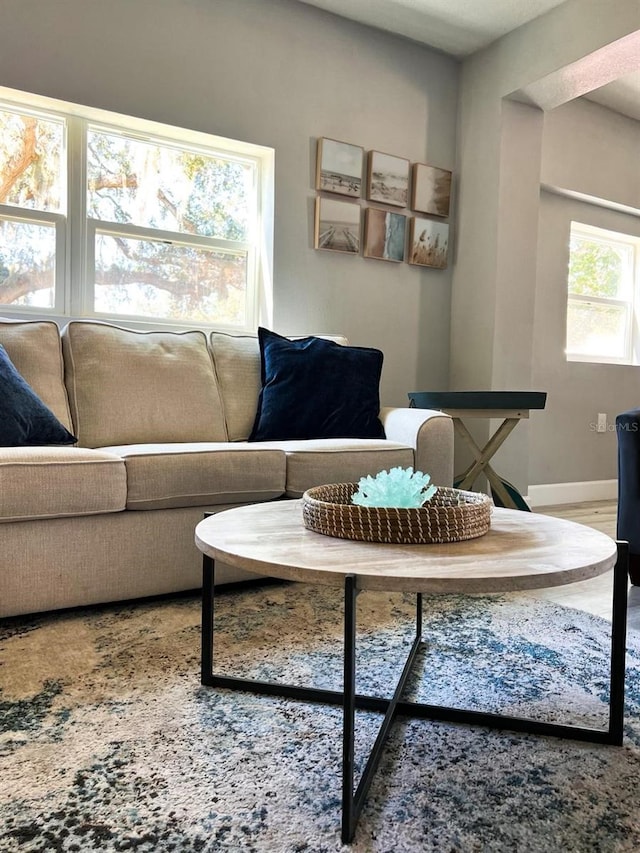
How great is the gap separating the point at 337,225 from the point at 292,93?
0.69 meters

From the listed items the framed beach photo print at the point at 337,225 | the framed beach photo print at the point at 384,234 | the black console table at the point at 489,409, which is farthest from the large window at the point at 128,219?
the black console table at the point at 489,409

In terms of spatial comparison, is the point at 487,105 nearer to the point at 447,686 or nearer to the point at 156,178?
the point at 156,178

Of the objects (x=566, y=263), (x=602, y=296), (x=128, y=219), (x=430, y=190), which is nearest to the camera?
(x=128, y=219)

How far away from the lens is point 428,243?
3.72 meters

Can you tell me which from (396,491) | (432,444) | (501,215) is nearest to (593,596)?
(432,444)

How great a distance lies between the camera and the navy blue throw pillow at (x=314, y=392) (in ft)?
8.69

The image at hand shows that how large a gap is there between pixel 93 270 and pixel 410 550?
2.37 metres

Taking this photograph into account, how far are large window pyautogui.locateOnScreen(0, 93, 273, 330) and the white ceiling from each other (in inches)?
36.3

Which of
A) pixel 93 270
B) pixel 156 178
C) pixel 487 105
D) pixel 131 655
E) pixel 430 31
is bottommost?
pixel 131 655

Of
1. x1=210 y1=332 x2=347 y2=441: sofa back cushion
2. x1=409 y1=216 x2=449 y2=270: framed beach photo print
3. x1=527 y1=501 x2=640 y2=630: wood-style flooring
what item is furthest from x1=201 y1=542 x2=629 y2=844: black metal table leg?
x1=409 y1=216 x2=449 y2=270: framed beach photo print

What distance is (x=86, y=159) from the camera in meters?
2.92

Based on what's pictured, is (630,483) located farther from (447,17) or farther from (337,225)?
(447,17)

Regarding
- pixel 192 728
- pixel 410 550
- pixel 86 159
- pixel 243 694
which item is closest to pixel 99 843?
pixel 192 728

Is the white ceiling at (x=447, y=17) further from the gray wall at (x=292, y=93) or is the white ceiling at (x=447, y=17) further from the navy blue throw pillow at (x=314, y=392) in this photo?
the navy blue throw pillow at (x=314, y=392)
